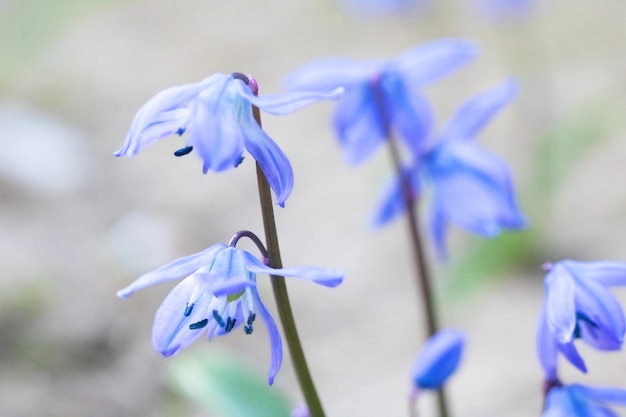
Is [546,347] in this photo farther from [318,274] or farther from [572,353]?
[318,274]

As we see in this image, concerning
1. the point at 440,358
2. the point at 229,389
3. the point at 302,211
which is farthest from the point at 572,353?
the point at 302,211

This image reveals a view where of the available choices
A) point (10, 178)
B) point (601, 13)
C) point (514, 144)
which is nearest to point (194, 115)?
point (10, 178)

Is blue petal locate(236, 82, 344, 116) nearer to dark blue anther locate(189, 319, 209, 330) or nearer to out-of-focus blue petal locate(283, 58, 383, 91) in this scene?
dark blue anther locate(189, 319, 209, 330)

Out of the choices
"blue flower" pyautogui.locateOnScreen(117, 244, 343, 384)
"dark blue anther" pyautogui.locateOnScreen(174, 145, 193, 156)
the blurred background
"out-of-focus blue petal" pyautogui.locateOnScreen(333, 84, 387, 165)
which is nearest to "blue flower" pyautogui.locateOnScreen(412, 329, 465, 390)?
"blue flower" pyautogui.locateOnScreen(117, 244, 343, 384)

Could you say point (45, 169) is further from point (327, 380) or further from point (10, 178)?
point (327, 380)

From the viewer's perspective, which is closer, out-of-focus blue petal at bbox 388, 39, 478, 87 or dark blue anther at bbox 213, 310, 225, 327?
dark blue anther at bbox 213, 310, 225, 327

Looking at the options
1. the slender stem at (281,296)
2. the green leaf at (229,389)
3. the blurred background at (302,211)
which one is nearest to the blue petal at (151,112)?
the slender stem at (281,296)
